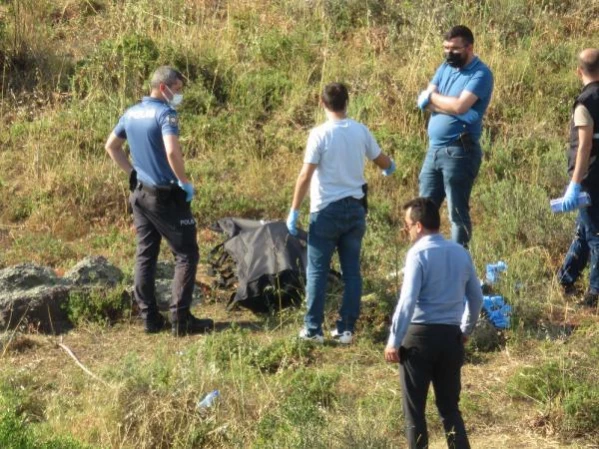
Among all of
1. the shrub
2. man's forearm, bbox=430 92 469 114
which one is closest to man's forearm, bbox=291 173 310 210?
man's forearm, bbox=430 92 469 114

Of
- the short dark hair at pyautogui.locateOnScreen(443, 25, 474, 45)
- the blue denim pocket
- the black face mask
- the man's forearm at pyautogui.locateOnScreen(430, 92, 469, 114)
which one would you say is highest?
the short dark hair at pyautogui.locateOnScreen(443, 25, 474, 45)

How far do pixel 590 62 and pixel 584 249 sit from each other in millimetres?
1426

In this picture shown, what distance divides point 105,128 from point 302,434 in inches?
262

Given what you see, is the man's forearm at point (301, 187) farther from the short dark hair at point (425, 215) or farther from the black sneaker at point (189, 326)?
the short dark hair at point (425, 215)

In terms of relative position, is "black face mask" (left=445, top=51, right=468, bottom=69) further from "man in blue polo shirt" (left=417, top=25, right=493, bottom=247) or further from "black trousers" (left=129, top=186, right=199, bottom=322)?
"black trousers" (left=129, top=186, right=199, bottom=322)

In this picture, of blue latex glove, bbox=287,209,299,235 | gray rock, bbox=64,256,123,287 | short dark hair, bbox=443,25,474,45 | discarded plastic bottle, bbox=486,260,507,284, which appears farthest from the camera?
gray rock, bbox=64,256,123,287

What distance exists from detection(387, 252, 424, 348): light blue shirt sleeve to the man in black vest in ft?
9.32

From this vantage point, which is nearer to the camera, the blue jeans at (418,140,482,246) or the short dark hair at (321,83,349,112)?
the short dark hair at (321,83,349,112)

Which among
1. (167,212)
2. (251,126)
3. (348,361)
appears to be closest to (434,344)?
(348,361)

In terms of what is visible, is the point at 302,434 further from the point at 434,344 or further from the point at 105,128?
the point at 105,128

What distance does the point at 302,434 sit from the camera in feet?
19.7

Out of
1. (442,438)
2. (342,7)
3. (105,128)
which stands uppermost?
(342,7)

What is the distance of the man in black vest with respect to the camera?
8.28 meters

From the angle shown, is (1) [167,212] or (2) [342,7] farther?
(2) [342,7]
